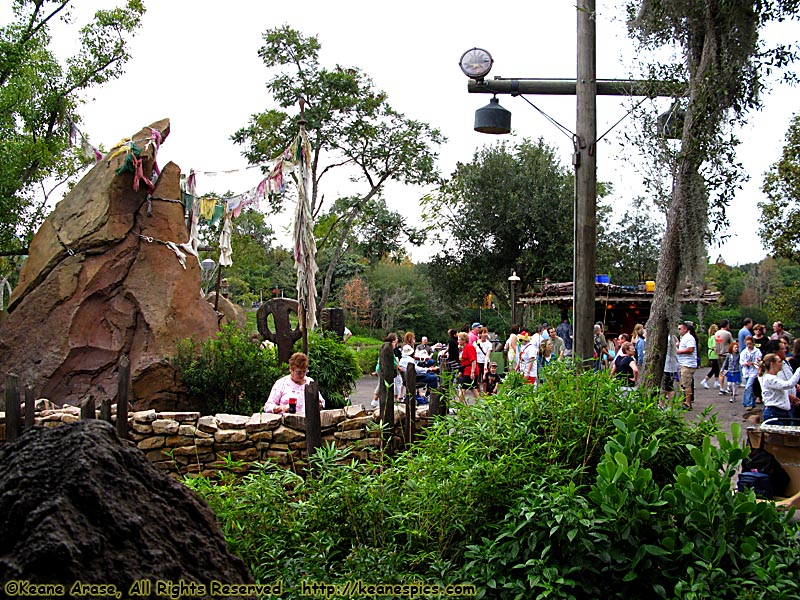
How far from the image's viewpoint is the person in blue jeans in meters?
13.1

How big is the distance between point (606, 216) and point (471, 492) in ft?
107

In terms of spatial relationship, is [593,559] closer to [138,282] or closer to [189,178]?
[138,282]

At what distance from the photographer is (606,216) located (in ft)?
113

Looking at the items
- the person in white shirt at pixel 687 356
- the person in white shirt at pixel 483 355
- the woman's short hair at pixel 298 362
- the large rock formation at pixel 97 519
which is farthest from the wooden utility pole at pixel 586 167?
the person in white shirt at pixel 483 355

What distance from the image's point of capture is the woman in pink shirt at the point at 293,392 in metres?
7.65

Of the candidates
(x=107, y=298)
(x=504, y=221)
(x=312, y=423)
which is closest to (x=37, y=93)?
(x=107, y=298)

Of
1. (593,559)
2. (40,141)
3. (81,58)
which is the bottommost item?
(593,559)

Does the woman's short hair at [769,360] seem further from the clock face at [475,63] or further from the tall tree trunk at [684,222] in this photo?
the clock face at [475,63]

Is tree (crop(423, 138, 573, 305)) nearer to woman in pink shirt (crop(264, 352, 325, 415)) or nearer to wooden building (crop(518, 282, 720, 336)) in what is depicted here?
wooden building (crop(518, 282, 720, 336))

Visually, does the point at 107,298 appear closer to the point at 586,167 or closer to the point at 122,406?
the point at 122,406

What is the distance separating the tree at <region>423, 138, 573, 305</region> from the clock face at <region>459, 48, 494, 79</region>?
82.9ft

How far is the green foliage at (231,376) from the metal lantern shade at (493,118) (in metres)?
4.92

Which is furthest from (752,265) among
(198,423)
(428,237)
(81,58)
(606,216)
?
(198,423)

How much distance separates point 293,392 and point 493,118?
366 cm
